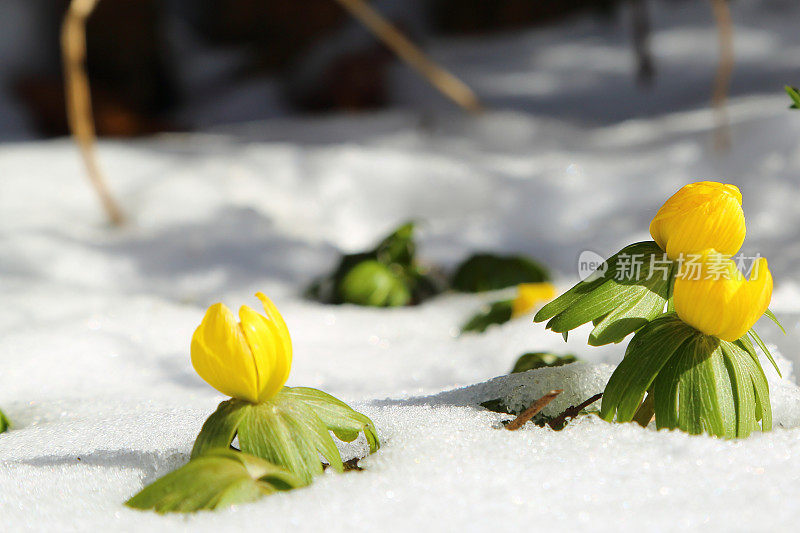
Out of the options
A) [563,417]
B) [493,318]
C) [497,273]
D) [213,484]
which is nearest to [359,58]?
[497,273]

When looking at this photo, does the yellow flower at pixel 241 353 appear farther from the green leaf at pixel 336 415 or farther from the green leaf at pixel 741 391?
the green leaf at pixel 741 391

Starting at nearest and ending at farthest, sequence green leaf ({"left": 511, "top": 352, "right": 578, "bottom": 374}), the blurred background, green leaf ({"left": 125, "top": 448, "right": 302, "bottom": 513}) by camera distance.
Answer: green leaf ({"left": 125, "top": 448, "right": 302, "bottom": 513}), green leaf ({"left": 511, "top": 352, "right": 578, "bottom": 374}), the blurred background

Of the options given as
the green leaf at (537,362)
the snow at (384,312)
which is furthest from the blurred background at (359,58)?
the green leaf at (537,362)

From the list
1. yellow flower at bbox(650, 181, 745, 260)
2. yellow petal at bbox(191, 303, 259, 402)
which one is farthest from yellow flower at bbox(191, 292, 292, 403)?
yellow flower at bbox(650, 181, 745, 260)

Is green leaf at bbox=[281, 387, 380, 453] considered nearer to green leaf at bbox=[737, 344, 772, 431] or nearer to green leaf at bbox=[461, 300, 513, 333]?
green leaf at bbox=[737, 344, 772, 431]

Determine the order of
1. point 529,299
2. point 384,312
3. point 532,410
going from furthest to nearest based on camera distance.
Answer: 1. point 384,312
2. point 529,299
3. point 532,410

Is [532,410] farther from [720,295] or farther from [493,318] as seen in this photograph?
[493,318]

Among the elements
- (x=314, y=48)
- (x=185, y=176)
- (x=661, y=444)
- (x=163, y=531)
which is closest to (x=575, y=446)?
(x=661, y=444)
